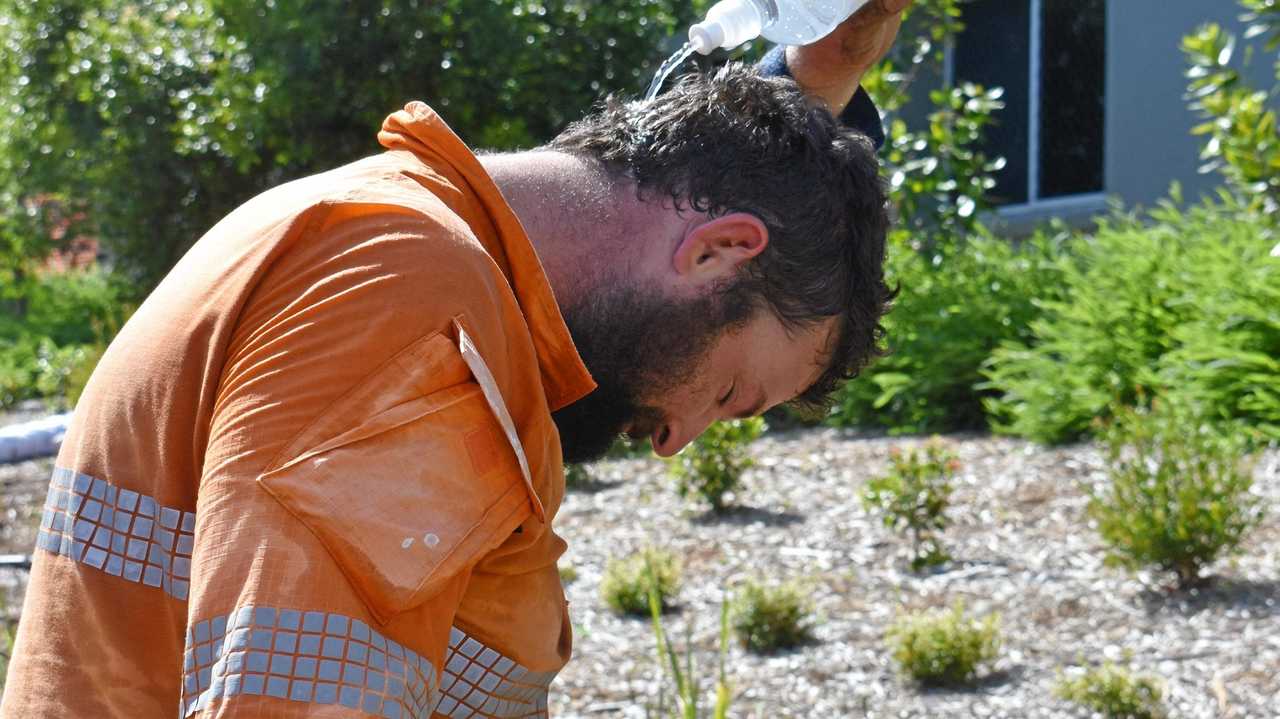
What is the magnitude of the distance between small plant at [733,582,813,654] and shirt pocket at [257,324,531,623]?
122 inches

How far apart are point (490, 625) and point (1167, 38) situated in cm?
802

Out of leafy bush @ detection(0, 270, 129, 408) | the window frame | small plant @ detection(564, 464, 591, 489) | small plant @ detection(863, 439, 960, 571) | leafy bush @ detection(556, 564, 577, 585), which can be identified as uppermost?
the window frame

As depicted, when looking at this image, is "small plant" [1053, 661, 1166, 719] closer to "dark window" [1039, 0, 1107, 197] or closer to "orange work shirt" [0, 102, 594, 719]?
"orange work shirt" [0, 102, 594, 719]

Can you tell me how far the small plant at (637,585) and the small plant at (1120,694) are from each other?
1.47 metres

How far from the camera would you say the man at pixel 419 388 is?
1131 mm

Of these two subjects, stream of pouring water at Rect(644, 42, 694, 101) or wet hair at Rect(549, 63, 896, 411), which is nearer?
wet hair at Rect(549, 63, 896, 411)

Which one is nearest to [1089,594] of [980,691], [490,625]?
[980,691]

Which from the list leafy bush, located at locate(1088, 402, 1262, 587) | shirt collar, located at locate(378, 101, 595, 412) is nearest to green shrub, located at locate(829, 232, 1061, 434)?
leafy bush, located at locate(1088, 402, 1262, 587)

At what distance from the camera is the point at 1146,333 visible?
6.51 meters

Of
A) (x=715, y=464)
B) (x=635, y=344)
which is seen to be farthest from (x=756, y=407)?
(x=715, y=464)

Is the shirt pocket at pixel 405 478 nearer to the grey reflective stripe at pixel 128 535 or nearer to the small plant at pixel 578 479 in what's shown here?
the grey reflective stripe at pixel 128 535

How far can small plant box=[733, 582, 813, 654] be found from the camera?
14.0ft

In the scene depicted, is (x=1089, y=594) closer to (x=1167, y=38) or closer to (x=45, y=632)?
(x=45, y=632)

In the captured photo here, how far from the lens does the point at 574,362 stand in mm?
1449
